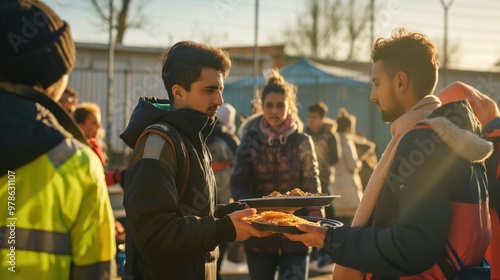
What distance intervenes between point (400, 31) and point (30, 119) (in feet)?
5.86

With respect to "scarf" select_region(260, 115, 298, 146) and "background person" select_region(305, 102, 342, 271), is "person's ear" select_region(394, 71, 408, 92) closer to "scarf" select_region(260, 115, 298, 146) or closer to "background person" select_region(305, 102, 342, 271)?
"scarf" select_region(260, 115, 298, 146)

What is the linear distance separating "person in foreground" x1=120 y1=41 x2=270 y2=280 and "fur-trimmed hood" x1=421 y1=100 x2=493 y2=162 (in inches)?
39.5

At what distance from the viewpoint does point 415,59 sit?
3049mm

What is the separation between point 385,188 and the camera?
2.93m

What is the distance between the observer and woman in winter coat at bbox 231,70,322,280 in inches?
214

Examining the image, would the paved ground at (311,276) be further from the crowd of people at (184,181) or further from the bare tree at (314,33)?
the bare tree at (314,33)

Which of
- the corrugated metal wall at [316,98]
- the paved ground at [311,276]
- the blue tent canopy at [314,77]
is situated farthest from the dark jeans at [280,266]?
the blue tent canopy at [314,77]

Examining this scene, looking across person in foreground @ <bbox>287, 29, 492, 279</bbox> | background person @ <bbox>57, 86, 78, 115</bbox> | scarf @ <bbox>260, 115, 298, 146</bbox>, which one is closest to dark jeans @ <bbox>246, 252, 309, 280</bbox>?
scarf @ <bbox>260, 115, 298, 146</bbox>

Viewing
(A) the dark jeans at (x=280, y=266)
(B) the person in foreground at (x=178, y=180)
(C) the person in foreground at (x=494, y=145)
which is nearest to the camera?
(B) the person in foreground at (x=178, y=180)

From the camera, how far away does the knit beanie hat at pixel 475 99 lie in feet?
16.5

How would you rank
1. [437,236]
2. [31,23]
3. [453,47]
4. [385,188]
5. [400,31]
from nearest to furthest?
[31,23] → [437,236] → [385,188] → [400,31] → [453,47]

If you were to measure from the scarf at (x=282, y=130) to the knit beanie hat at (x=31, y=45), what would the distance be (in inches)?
143

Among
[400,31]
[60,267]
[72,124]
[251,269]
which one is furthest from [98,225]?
[251,269]

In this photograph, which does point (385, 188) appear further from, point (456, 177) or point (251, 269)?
point (251, 269)
